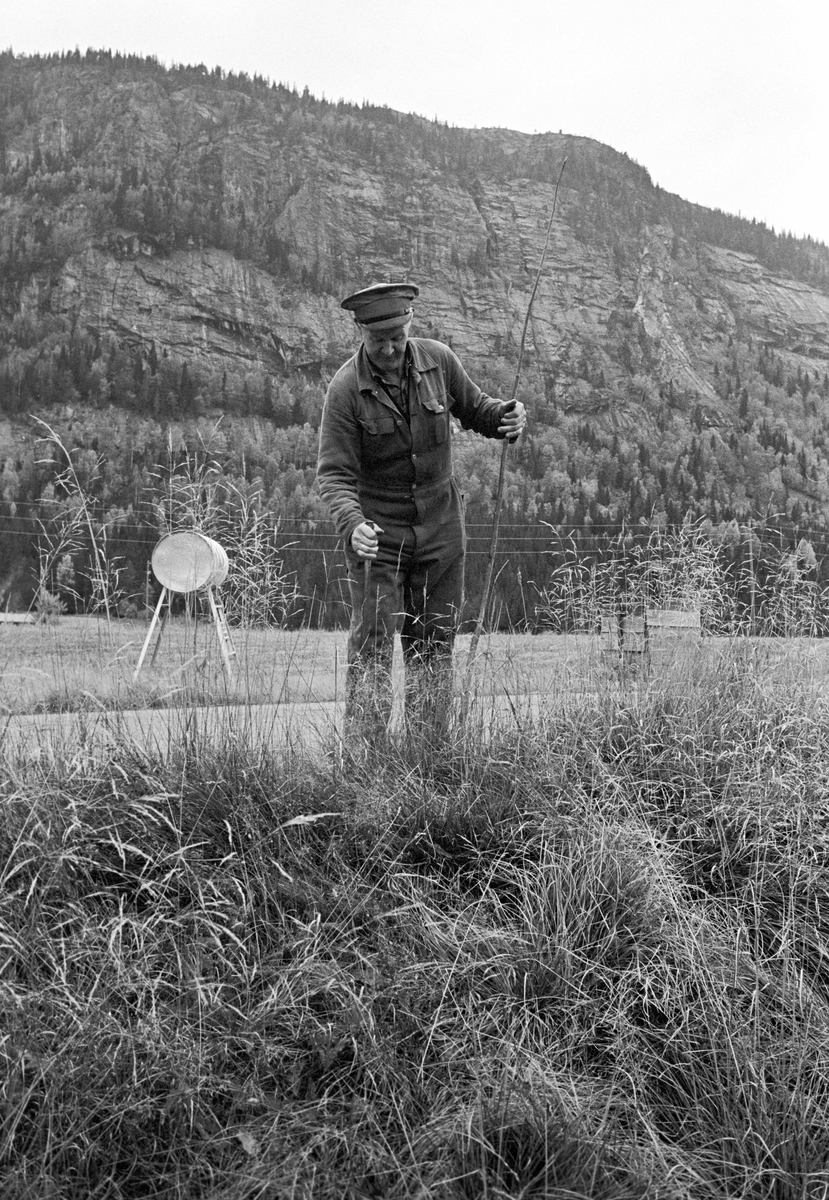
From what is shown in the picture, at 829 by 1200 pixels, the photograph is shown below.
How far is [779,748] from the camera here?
4.21 meters

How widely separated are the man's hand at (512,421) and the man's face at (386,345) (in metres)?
0.50

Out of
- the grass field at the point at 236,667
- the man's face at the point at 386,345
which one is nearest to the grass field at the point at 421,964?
the grass field at the point at 236,667

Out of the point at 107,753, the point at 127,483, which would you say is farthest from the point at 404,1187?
the point at 127,483

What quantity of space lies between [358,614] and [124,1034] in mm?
2351

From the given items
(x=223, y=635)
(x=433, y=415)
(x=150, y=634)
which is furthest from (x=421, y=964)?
(x=150, y=634)

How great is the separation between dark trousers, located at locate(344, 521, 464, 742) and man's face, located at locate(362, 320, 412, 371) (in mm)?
677

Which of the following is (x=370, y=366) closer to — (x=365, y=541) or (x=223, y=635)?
(x=365, y=541)

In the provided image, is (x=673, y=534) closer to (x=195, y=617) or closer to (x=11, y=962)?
(x=195, y=617)

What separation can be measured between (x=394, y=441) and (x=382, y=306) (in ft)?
1.85

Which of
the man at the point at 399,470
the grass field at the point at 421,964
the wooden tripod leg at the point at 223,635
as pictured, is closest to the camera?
the grass field at the point at 421,964

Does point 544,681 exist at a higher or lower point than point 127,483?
→ lower

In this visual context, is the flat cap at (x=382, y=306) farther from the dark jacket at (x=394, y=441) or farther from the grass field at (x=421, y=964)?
the grass field at (x=421, y=964)

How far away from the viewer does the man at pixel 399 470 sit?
4492 millimetres

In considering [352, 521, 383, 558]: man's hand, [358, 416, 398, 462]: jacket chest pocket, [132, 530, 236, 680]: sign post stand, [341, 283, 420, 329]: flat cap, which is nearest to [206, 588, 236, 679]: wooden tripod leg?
[132, 530, 236, 680]: sign post stand
